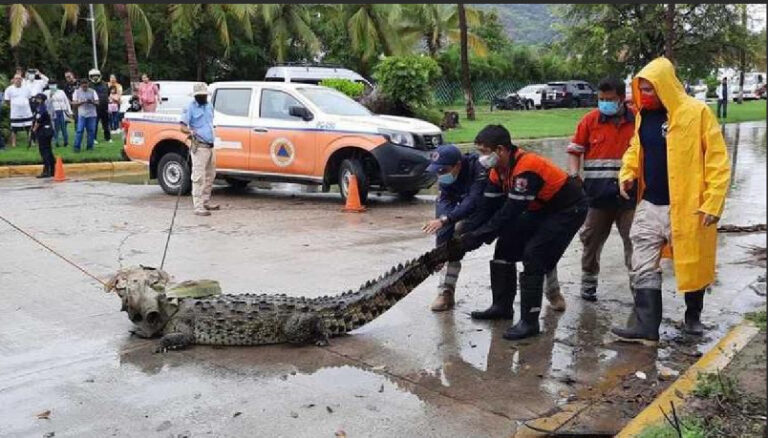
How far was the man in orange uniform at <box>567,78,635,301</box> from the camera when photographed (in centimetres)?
631

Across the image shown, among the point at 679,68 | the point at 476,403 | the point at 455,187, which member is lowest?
the point at 476,403

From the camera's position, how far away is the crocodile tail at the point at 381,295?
540cm

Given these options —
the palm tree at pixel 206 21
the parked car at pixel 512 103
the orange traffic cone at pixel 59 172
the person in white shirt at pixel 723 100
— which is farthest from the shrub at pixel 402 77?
the parked car at pixel 512 103

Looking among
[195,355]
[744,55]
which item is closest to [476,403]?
[195,355]

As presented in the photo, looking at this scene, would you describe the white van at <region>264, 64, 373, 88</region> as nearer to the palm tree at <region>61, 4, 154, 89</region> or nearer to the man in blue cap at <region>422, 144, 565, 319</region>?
the palm tree at <region>61, 4, 154, 89</region>

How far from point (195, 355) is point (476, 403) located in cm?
197

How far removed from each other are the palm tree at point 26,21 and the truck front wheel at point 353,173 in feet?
64.7

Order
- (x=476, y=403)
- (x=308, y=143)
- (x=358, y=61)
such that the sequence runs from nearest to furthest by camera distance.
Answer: (x=476, y=403)
(x=308, y=143)
(x=358, y=61)

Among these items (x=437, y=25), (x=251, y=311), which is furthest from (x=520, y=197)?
(x=437, y=25)

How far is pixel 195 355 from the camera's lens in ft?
17.2

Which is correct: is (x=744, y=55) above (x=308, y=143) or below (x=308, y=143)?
above

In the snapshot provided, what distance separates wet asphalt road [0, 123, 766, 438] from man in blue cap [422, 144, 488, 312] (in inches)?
8.9

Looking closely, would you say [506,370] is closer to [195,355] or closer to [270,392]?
[270,392]

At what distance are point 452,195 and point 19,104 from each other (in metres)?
14.2
